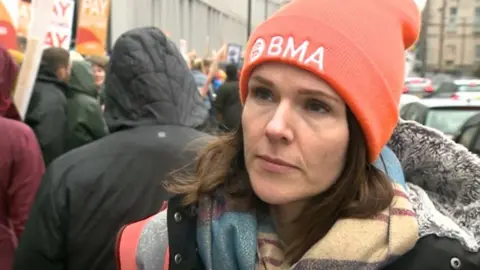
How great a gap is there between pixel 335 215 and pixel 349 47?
1.42 feet

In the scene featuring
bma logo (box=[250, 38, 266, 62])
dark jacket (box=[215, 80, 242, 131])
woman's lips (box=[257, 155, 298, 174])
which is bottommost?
dark jacket (box=[215, 80, 242, 131])

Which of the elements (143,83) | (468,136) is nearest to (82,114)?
(143,83)

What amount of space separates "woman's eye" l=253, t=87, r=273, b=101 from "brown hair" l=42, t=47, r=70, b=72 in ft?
12.5

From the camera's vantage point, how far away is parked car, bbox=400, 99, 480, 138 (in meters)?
7.64

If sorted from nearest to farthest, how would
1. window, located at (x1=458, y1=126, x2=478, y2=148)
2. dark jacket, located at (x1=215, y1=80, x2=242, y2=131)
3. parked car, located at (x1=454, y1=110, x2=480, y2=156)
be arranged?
parked car, located at (x1=454, y1=110, x2=480, y2=156) → window, located at (x1=458, y1=126, x2=478, y2=148) → dark jacket, located at (x1=215, y1=80, x2=242, y2=131)

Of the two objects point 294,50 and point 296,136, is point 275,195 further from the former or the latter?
point 294,50

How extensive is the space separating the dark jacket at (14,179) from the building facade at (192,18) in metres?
12.6

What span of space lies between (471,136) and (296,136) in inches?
166

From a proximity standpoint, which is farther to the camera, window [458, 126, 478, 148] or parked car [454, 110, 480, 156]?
window [458, 126, 478, 148]

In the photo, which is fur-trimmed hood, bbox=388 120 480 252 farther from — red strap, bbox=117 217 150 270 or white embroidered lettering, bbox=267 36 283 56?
red strap, bbox=117 217 150 270

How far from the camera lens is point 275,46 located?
5.13 ft

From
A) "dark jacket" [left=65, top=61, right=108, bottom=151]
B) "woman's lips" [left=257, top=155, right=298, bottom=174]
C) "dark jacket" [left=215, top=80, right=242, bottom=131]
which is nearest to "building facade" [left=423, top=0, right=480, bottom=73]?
"dark jacket" [left=215, top=80, right=242, bottom=131]

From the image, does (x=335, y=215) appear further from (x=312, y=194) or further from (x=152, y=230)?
(x=152, y=230)

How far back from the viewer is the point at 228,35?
46.6 m
